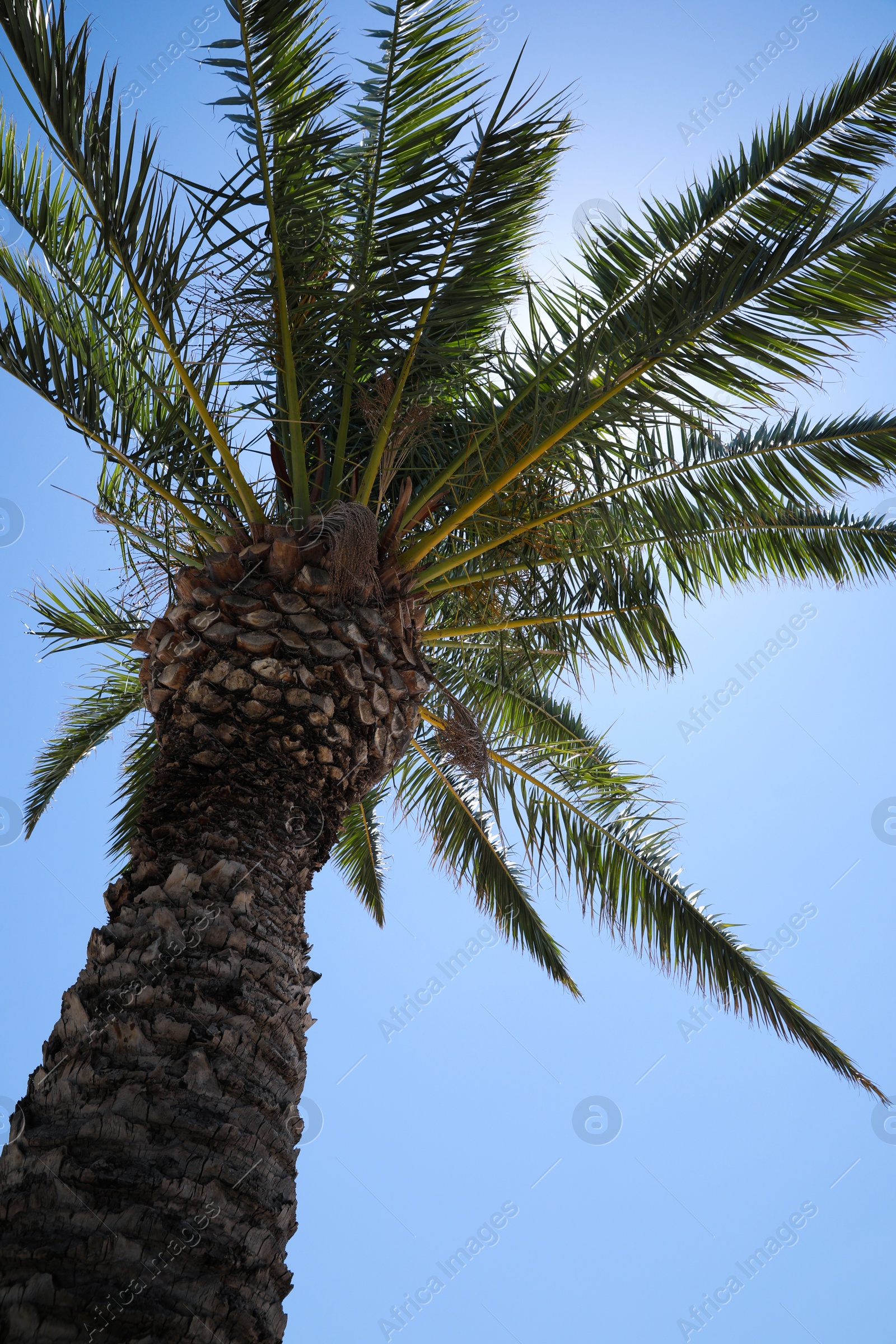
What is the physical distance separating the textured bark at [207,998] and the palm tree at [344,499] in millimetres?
13

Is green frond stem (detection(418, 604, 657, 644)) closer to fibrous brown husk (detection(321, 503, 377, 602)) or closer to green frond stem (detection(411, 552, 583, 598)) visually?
green frond stem (detection(411, 552, 583, 598))

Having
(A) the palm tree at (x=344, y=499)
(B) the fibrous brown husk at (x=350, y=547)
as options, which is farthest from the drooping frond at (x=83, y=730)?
(B) the fibrous brown husk at (x=350, y=547)

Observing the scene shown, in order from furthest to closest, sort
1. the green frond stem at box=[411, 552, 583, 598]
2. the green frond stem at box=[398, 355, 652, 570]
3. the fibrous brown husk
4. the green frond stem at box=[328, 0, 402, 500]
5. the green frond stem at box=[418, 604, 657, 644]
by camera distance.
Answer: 1. the green frond stem at box=[418, 604, 657, 644]
2. the green frond stem at box=[411, 552, 583, 598]
3. the green frond stem at box=[328, 0, 402, 500]
4. the green frond stem at box=[398, 355, 652, 570]
5. the fibrous brown husk

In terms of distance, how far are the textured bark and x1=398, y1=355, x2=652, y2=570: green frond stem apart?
0.39 metres

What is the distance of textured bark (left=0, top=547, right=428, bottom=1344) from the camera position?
73.9 inches

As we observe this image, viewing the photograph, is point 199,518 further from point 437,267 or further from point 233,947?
point 233,947

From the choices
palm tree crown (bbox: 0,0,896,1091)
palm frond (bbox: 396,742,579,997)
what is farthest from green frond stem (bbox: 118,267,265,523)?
palm frond (bbox: 396,742,579,997)

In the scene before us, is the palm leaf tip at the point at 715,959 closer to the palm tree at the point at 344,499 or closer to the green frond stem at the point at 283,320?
the palm tree at the point at 344,499

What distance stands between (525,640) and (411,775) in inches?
69.9

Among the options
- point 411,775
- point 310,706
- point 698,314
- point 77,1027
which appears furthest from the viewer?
point 411,775

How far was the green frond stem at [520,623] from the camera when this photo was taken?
5.12 m

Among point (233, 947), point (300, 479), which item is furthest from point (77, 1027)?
point (300, 479)

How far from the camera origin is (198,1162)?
2.15 m

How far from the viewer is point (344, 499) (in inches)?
190
